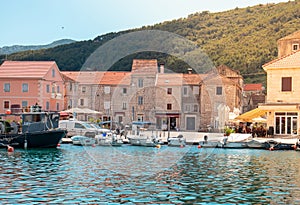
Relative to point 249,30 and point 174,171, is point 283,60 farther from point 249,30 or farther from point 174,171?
point 249,30

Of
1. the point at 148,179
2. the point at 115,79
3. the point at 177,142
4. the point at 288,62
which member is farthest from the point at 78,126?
the point at 148,179

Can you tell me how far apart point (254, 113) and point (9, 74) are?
32.2m

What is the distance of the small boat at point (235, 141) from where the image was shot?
136 ft

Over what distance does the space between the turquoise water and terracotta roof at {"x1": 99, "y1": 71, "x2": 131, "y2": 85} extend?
4040 cm

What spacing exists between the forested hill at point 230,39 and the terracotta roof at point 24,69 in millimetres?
23247

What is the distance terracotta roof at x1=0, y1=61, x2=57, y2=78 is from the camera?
65.4m

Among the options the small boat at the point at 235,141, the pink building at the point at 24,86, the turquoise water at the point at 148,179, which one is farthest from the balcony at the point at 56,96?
the turquoise water at the point at 148,179

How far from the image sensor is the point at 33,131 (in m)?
41.7

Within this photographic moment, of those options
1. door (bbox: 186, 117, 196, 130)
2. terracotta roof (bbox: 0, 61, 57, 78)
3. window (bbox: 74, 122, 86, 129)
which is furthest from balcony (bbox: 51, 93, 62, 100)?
window (bbox: 74, 122, 86, 129)

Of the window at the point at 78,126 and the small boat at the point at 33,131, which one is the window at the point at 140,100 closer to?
the window at the point at 78,126

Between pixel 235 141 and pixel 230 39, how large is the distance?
82.4 meters

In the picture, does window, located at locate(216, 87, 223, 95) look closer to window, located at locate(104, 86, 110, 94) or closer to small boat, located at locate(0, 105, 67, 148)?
window, located at locate(104, 86, 110, 94)

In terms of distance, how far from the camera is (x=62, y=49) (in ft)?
374

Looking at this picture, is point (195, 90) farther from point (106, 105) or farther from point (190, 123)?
point (106, 105)
